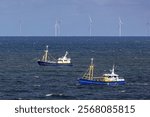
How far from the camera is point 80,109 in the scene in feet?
130

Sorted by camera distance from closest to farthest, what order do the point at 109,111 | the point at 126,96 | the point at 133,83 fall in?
the point at 109,111
the point at 126,96
the point at 133,83

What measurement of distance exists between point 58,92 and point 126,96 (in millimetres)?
17390

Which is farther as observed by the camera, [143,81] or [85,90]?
[143,81]

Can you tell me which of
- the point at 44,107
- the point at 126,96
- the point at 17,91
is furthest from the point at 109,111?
the point at 17,91

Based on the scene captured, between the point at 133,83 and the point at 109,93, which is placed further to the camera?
the point at 133,83

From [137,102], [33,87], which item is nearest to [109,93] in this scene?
[33,87]

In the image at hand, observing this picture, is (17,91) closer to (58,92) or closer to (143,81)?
(58,92)

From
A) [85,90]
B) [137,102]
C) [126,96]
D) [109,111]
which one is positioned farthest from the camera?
[85,90]

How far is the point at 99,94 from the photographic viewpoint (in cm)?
12900

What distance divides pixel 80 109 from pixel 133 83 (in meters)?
116

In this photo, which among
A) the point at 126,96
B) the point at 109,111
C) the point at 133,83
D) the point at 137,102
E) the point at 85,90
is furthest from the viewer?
the point at 133,83

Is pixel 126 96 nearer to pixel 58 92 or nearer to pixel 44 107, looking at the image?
pixel 58 92

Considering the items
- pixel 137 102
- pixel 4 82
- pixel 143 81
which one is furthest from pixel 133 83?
pixel 137 102

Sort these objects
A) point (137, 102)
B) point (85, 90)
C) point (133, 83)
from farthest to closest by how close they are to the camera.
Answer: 1. point (133, 83)
2. point (85, 90)
3. point (137, 102)
